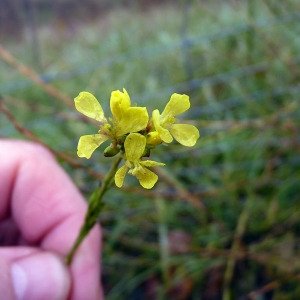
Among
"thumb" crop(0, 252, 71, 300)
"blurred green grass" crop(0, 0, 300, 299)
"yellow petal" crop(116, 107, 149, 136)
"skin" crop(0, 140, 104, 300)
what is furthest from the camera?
"blurred green grass" crop(0, 0, 300, 299)

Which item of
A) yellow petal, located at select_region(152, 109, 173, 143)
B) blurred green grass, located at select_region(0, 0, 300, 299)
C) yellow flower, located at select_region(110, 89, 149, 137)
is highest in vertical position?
yellow flower, located at select_region(110, 89, 149, 137)

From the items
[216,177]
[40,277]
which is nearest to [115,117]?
[40,277]

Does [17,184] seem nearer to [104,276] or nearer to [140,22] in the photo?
[104,276]

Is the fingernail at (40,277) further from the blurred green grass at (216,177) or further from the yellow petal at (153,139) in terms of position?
the yellow petal at (153,139)

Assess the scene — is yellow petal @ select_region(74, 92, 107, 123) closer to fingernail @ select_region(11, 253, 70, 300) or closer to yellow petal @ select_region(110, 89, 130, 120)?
yellow petal @ select_region(110, 89, 130, 120)

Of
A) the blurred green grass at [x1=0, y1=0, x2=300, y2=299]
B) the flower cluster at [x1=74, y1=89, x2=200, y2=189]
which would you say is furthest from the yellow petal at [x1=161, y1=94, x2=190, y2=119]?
the blurred green grass at [x1=0, y1=0, x2=300, y2=299]

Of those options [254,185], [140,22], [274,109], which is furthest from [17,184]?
[140,22]
